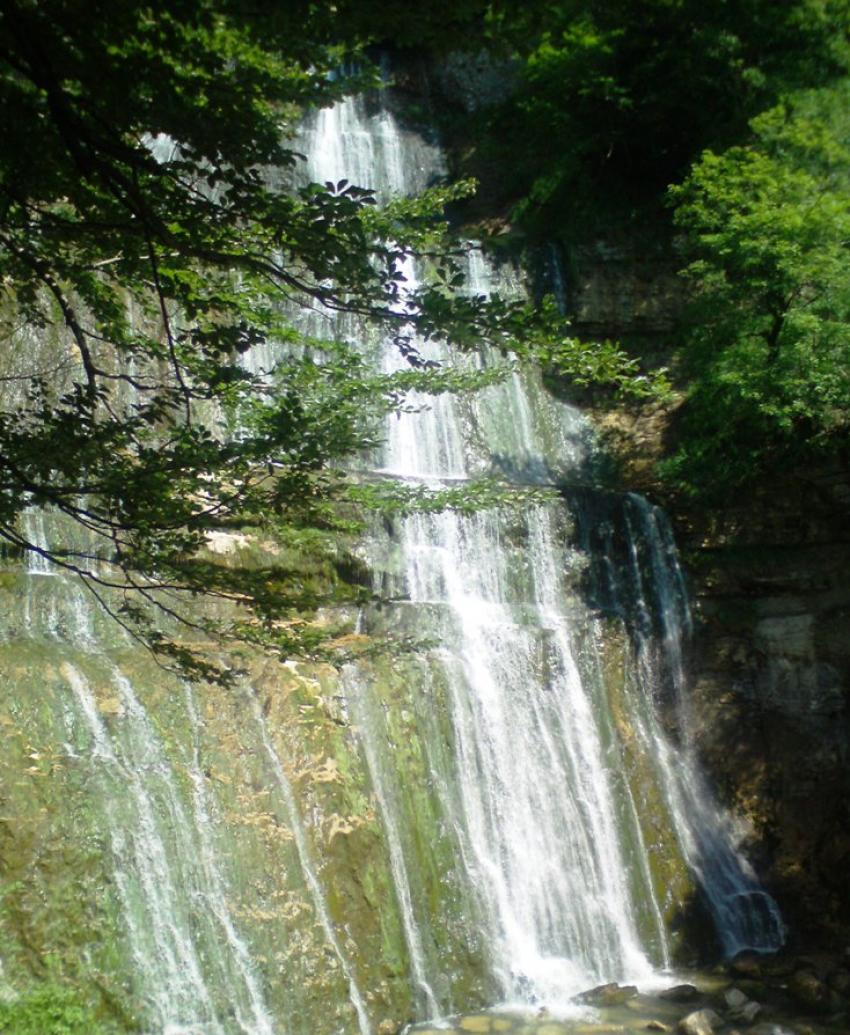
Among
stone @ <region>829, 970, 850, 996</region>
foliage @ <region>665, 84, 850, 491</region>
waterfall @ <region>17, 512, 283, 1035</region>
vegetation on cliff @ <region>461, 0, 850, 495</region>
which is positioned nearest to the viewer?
waterfall @ <region>17, 512, 283, 1035</region>

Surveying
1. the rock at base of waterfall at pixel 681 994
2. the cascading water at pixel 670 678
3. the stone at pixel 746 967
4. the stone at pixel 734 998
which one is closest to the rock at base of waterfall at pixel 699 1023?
the stone at pixel 734 998

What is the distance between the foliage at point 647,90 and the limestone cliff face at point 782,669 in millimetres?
6489

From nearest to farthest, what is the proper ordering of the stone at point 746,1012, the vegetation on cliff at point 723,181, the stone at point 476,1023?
the stone at point 476,1023
the stone at point 746,1012
the vegetation on cliff at point 723,181

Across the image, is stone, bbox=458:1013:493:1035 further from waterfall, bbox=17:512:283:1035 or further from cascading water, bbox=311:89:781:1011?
waterfall, bbox=17:512:283:1035

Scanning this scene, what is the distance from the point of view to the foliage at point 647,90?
14578mm

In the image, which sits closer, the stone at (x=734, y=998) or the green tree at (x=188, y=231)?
the green tree at (x=188, y=231)

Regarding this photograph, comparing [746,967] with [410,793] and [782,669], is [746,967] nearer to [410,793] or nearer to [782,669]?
[410,793]

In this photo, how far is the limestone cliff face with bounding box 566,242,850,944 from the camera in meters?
10.7

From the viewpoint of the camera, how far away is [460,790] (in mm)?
8875

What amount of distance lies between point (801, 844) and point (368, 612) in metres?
5.53

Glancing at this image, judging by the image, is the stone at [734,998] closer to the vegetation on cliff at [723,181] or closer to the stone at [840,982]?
the stone at [840,982]

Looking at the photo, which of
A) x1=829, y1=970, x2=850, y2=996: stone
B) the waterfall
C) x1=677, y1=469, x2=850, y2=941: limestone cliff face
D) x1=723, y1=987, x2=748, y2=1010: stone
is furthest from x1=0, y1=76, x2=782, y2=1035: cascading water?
x1=829, y1=970, x2=850, y2=996: stone

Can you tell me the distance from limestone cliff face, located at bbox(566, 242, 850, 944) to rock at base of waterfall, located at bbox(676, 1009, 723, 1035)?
3.04 m

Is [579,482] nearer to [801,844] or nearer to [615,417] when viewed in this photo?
[615,417]
